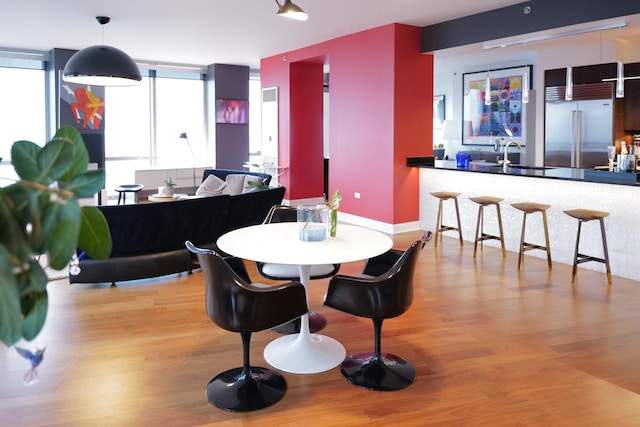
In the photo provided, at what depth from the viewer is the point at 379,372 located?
2.96 meters

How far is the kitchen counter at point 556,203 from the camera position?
4.95m

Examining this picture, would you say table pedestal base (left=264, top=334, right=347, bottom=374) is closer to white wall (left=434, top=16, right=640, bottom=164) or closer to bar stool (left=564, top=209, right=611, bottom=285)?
bar stool (left=564, top=209, right=611, bottom=285)

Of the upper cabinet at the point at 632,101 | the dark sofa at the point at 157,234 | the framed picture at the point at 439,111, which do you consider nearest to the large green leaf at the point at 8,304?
the dark sofa at the point at 157,234

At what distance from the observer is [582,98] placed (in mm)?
7965

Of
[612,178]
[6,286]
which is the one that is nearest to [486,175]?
[612,178]

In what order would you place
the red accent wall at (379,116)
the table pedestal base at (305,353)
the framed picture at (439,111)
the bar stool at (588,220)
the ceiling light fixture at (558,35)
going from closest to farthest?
1. the table pedestal base at (305,353)
2. the bar stool at (588,220)
3. the ceiling light fixture at (558,35)
4. the red accent wall at (379,116)
5. the framed picture at (439,111)

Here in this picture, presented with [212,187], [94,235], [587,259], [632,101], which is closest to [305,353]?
[94,235]

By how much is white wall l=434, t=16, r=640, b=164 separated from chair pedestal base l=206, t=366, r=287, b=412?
5.32m

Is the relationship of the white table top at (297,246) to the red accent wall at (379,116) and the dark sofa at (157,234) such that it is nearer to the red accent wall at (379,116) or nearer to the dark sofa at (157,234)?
the dark sofa at (157,234)

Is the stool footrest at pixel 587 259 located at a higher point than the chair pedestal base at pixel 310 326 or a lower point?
higher

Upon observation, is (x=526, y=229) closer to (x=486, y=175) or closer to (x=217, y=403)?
(x=486, y=175)

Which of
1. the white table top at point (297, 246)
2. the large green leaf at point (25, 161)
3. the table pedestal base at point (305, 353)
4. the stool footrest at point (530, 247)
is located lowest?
the table pedestal base at point (305, 353)

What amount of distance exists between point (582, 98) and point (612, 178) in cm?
354

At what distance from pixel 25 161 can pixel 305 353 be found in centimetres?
260
